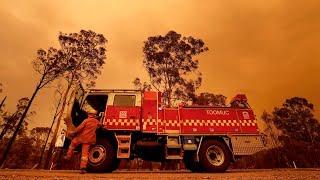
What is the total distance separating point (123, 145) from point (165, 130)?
1.61 m

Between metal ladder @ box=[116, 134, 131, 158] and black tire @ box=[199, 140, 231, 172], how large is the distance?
256 centimetres

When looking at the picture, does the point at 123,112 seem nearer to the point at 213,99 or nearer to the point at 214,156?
the point at 214,156

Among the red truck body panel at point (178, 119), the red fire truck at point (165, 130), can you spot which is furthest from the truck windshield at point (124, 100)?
the red truck body panel at point (178, 119)

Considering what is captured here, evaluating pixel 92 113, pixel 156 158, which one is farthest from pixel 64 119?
pixel 156 158

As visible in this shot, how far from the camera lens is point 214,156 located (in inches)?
387

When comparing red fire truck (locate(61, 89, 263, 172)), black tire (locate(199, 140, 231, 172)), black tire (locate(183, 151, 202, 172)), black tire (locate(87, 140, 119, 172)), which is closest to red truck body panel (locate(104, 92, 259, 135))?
red fire truck (locate(61, 89, 263, 172))

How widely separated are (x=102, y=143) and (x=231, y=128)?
4.78 metres

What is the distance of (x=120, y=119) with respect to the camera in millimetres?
9516

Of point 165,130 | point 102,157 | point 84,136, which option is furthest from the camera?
point 165,130

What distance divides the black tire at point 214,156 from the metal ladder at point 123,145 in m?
2.56

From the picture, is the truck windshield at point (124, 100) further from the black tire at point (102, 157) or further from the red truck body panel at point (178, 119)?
the black tire at point (102, 157)

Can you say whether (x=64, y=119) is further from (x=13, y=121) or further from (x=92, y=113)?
(x=13, y=121)

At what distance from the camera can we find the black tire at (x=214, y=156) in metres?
9.50

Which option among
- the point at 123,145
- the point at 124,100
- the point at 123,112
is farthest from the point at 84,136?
the point at 124,100
